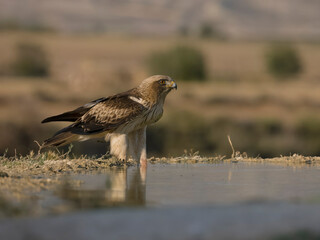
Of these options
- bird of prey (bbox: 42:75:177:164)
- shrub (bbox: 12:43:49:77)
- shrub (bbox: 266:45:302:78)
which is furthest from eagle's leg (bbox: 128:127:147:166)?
shrub (bbox: 266:45:302:78)

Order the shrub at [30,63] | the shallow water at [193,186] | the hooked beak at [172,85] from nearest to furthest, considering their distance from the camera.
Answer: the shallow water at [193,186]
the hooked beak at [172,85]
the shrub at [30,63]

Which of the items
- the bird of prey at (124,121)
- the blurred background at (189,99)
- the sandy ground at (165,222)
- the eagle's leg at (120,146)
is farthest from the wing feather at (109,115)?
the sandy ground at (165,222)

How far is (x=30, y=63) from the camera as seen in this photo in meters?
60.2

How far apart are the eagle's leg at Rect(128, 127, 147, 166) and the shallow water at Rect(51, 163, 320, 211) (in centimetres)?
27

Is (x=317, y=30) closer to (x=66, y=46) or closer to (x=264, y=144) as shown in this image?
(x=66, y=46)

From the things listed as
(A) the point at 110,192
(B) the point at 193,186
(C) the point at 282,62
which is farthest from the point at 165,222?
(C) the point at 282,62

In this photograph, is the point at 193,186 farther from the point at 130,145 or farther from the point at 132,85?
the point at 132,85

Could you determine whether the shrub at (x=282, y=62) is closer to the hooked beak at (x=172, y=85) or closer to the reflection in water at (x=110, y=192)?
the hooked beak at (x=172, y=85)

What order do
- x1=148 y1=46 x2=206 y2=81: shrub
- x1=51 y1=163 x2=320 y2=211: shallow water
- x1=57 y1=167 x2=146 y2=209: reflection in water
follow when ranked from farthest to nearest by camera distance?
x1=148 y1=46 x2=206 y2=81: shrub, x1=51 y1=163 x2=320 y2=211: shallow water, x1=57 y1=167 x2=146 y2=209: reflection in water

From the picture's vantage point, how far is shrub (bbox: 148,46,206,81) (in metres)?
53.1

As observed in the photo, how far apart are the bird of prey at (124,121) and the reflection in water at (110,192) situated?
105cm

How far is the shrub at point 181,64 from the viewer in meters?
53.1

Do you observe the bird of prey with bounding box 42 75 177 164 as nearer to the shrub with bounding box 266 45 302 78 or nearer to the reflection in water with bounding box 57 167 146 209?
the reflection in water with bounding box 57 167 146 209

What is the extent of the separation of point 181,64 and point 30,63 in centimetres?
1432
